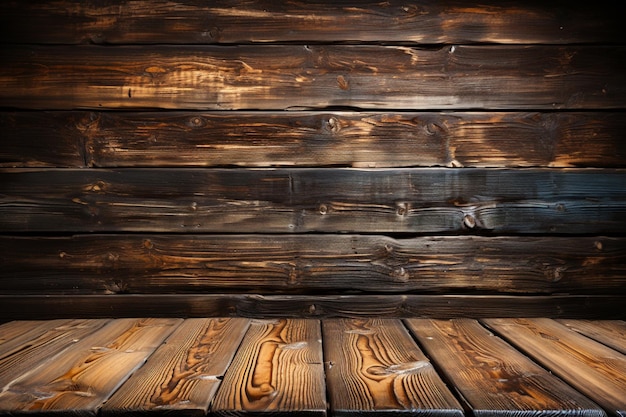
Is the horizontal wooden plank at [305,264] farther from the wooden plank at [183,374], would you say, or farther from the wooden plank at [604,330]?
the wooden plank at [183,374]

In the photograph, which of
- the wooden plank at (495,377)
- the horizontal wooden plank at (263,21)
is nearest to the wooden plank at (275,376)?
the wooden plank at (495,377)

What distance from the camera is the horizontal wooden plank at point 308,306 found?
6.83 feet

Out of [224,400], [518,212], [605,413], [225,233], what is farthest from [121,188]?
[605,413]

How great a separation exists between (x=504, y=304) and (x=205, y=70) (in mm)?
1477

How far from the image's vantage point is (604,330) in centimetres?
192

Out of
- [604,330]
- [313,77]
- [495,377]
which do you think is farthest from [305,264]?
[604,330]

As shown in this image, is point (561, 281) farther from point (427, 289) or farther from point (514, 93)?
point (514, 93)

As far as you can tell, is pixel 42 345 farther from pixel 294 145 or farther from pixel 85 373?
pixel 294 145

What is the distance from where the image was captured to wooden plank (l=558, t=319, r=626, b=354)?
1.75 m

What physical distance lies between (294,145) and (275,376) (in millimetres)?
974

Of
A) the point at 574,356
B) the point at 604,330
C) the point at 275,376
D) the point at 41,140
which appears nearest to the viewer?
the point at 275,376

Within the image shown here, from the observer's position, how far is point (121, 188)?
2.07m

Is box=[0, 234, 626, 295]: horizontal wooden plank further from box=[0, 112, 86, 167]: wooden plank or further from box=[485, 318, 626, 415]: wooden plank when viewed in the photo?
box=[0, 112, 86, 167]: wooden plank

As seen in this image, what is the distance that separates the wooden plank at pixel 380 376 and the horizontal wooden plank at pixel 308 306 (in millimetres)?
212
